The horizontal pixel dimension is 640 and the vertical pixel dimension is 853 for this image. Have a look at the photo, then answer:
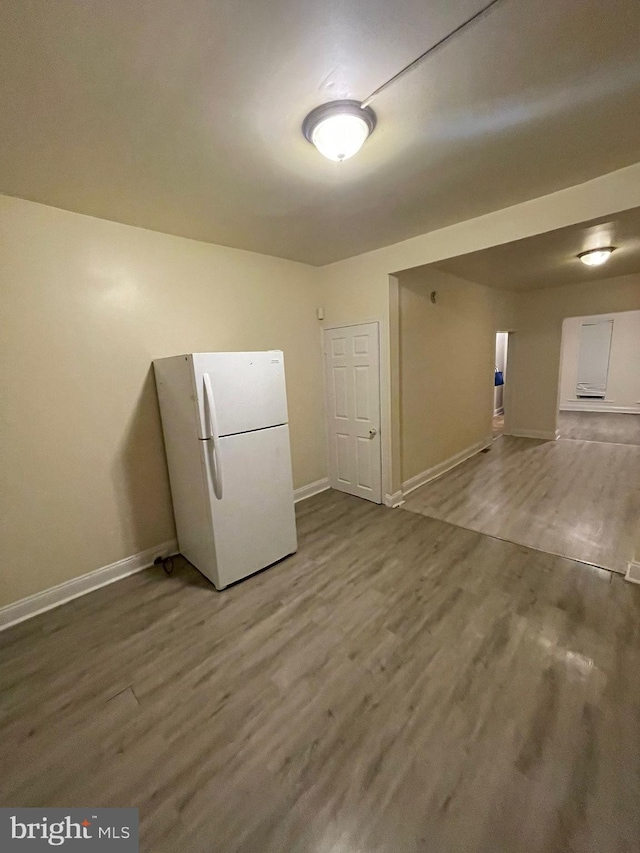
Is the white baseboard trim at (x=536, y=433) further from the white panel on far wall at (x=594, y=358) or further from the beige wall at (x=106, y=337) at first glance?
the beige wall at (x=106, y=337)

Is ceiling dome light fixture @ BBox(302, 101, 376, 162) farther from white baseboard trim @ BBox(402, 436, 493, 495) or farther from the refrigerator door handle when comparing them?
white baseboard trim @ BBox(402, 436, 493, 495)

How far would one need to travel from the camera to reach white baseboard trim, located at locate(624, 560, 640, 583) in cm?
229

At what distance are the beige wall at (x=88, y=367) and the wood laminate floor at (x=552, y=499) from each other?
266cm

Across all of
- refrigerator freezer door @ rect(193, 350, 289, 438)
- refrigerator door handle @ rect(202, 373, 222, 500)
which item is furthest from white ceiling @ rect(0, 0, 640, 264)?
refrigerator door handle @ rect(202, 373, 222, 500)

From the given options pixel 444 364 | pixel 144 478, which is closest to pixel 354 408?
pixel 444 364

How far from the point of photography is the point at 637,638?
1.85 metres

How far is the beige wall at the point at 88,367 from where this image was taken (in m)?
2.15

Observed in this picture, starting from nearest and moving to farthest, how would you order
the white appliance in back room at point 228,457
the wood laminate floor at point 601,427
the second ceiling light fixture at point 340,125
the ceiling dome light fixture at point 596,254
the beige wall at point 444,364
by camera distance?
1. the second ceiling light fixture at point 340,125
2. the white appliance in back room at point 228,457
3. the ceiling dome light fixture at point 596,254
4. the beige wall at point 444,364
5. the wood laminate floor at point 601,427

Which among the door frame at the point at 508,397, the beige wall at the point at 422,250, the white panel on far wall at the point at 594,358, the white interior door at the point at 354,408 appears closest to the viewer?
the beige wall at the point at 422,250

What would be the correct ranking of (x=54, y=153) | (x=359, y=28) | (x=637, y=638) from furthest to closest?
(x=637, y=638) → (x=54, y=153) → (x=359, y=28)

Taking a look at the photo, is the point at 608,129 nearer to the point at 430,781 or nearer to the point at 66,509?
the point at 430,781

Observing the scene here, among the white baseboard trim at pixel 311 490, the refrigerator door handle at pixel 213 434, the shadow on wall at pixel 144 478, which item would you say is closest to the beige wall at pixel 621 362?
the white baseboard trim at pixel 311 490

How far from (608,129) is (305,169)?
151 cm

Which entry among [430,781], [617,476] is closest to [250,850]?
[430,781]
